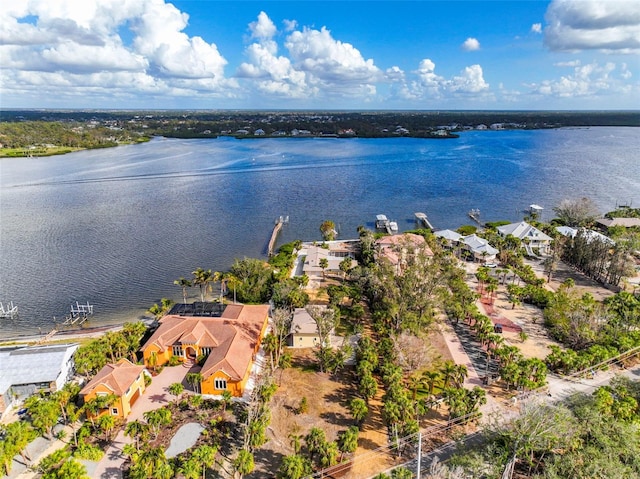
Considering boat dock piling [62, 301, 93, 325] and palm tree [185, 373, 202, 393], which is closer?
palm tree [185, 373, 202, 393]

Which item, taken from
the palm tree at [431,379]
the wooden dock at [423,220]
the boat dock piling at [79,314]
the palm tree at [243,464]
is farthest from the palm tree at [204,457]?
the wooden dock at [423,220]

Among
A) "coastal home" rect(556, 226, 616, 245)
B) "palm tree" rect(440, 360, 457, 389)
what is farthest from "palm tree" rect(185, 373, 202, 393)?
"coastal home" rect(556, 226, 616, 245)

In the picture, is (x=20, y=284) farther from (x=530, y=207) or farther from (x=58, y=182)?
(x=530, y=207)

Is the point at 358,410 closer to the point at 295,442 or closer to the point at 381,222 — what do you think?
the point at 295,442

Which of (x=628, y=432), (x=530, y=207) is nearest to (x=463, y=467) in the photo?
(x=628, y=432)

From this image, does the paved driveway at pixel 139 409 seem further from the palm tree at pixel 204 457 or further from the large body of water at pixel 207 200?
the large body of water at pixel 207 200

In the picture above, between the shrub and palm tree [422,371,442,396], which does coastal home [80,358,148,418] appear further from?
palm tree [422,371,442,396]
